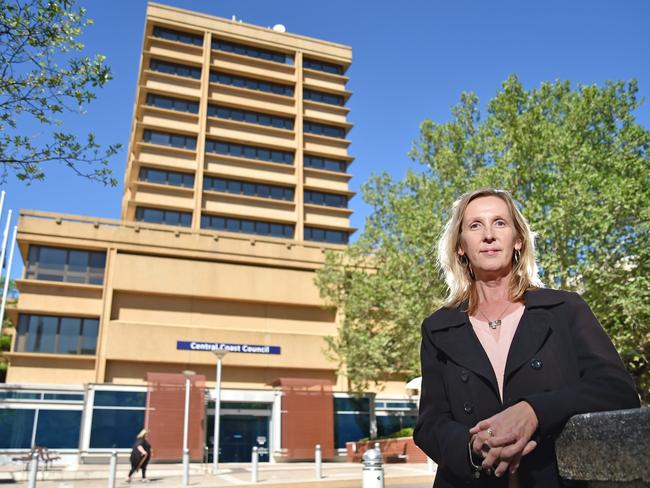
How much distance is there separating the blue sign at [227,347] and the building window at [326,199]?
19.5m

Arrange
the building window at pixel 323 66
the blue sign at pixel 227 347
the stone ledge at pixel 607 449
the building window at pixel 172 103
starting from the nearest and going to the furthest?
the stone ledge at pixel 607 449, the blue sign at pixel 227 347, the building window at pixel 172 103, the building window at pixel 323 66

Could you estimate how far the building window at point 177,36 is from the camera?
52.5m

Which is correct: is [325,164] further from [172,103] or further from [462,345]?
[462,345]

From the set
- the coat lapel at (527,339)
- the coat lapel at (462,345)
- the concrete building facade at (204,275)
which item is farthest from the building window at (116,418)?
the coat lapel at (527,339)

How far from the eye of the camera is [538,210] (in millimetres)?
18578

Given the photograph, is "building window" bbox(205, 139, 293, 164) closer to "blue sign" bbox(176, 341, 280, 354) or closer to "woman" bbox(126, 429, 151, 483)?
"blue sign" bbox(176, 341, 280, 354)

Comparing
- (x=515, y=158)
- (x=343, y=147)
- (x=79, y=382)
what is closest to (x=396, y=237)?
(x=515, y=158)

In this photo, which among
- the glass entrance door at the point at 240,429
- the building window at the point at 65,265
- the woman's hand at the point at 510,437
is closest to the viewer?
the woman's hand at the point at 510,437

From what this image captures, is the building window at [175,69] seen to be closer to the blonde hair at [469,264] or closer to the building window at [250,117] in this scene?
the building window at [250,117]

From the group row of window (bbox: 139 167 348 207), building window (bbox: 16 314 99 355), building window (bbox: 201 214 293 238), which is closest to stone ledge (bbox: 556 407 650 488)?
building window (bbox: 16 314 99 355)

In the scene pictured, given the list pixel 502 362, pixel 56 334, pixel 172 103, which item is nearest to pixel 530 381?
pixel 502 362

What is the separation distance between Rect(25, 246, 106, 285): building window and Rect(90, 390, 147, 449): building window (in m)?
9.40

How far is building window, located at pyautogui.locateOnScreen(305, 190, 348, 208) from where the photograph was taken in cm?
5200

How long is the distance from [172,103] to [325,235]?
→ 58.3 feet
